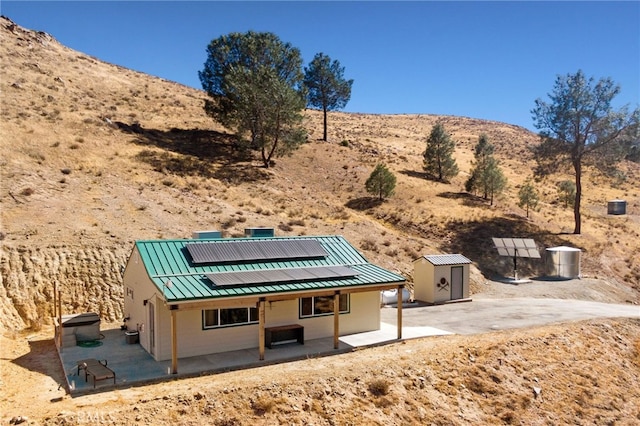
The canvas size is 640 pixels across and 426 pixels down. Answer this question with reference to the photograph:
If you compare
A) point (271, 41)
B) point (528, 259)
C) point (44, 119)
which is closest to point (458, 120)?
point (271, 41)

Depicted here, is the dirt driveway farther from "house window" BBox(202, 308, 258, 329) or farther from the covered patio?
Answer: "house window" BBox(202, 308, 258, 329)

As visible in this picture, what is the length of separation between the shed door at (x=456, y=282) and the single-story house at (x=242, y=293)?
8.49 m

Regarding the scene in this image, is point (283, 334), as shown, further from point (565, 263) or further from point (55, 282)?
point (565, 263)

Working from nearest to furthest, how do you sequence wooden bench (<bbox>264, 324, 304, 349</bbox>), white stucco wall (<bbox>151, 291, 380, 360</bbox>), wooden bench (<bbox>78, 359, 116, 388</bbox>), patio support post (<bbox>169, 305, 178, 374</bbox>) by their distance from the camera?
wooden bench (<bbox>78, 359, 116, 388</bbox>) → patio support post (<bbox>169, 305, 178, 374</bbox>) → white stucco wall (<bbox>151, 291, 380, 360</bbox>) → wooden bench (<bbox>264, 324, 304, 349</bbox>)

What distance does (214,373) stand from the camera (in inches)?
603

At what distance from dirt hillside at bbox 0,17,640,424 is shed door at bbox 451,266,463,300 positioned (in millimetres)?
3721

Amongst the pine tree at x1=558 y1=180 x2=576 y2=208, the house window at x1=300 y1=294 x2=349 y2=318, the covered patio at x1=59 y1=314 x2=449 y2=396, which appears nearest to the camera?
the covered patio at x1=59 y1=314 x2=449 y2=396

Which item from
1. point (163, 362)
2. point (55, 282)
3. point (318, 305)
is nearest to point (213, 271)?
point (163, 362)

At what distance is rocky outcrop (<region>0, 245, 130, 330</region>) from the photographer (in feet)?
66.5

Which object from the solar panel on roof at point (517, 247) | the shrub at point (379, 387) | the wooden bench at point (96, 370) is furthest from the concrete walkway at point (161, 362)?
the solar panel on roof at point (517, 247)

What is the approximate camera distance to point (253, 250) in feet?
65.4

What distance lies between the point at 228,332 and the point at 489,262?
24.2m

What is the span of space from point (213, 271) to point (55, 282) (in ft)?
26.6

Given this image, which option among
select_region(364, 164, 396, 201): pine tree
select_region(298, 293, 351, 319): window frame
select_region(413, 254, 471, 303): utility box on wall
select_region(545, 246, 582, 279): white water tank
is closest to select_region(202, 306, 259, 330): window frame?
select_region(298, 293, 351, 319): window frame
